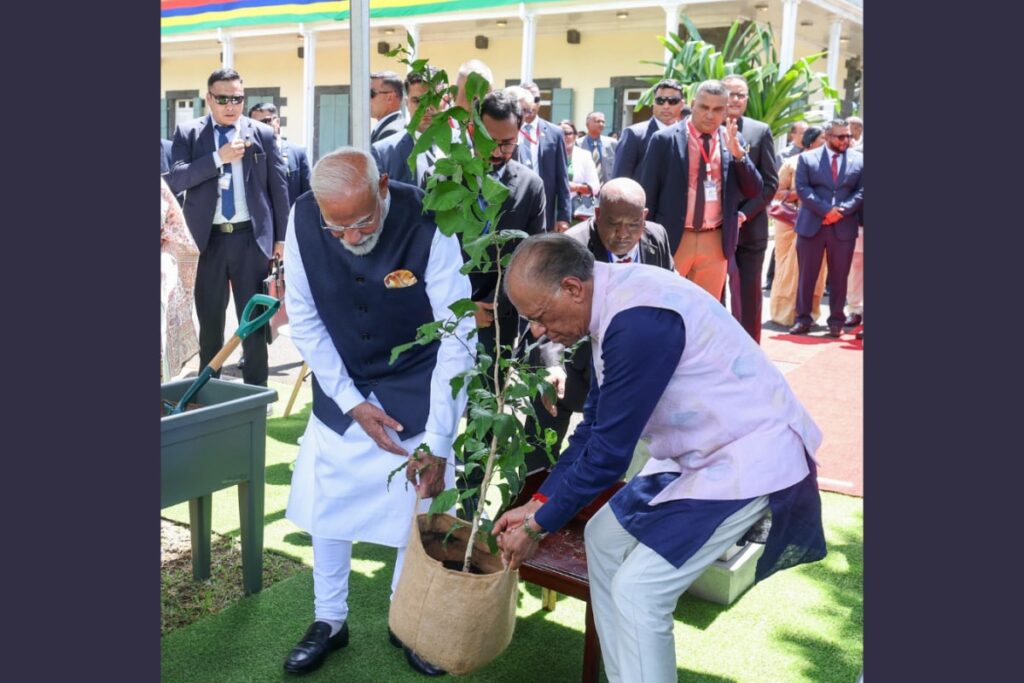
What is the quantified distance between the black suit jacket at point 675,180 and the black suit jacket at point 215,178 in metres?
2.22

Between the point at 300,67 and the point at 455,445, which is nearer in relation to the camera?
the point at 455,445

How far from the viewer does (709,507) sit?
2.27 meters

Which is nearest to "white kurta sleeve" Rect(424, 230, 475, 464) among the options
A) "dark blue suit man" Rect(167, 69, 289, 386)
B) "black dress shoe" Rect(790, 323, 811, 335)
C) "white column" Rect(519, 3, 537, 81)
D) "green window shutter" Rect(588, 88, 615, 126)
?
"dark blue suit man" Rect(167, 69, 289, 386)

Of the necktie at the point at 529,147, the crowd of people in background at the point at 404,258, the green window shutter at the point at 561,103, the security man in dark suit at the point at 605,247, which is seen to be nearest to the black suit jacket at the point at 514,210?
the crowd of people in background at the point at 404,258

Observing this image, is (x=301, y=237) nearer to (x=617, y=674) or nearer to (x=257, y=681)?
(x=257, y=681)

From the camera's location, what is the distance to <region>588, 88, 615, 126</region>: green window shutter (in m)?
17.7

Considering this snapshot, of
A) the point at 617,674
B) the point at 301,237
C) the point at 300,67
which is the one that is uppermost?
the point at 300,67

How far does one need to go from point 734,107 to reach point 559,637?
183 inches

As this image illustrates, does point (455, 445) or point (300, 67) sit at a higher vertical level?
point (300, 67)

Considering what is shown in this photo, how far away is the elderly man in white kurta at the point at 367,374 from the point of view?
2.95 meters

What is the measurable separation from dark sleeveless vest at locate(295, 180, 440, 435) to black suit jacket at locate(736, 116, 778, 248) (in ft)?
12.2

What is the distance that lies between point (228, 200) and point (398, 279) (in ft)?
10.1

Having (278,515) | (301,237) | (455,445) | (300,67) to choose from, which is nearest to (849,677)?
(455,445)

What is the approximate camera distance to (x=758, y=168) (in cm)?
647
